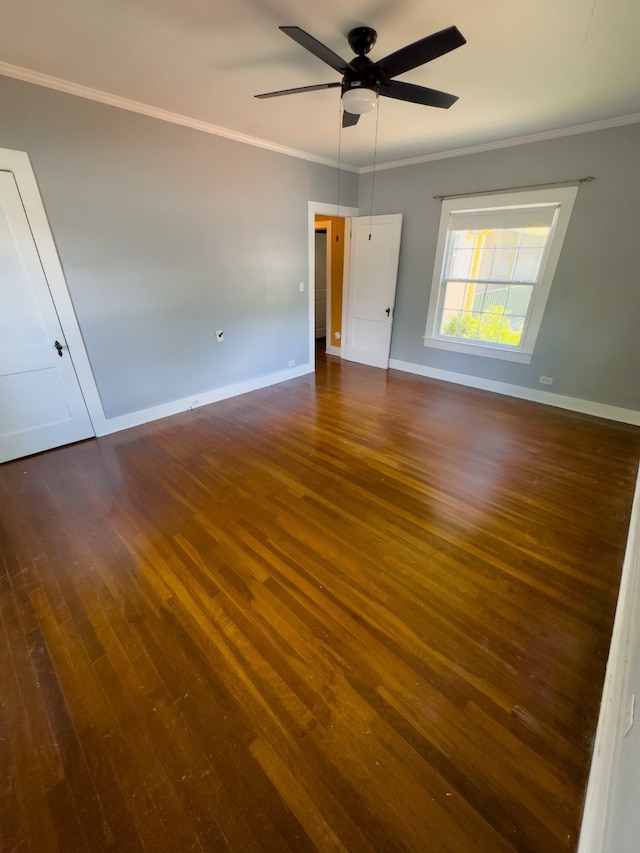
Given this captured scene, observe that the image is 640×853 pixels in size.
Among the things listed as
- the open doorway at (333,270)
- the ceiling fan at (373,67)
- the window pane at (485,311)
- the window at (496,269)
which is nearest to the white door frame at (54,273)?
the ceiling fan at (373,67)

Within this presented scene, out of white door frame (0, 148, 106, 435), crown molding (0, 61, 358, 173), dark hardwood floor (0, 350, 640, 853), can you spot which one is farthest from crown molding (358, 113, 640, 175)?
white door frame (0, 148, 106, 435)

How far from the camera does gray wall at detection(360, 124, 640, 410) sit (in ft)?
10.3

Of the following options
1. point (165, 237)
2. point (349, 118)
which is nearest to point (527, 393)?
point (349, 118)

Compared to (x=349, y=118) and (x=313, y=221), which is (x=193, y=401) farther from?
(x=349, y=118)

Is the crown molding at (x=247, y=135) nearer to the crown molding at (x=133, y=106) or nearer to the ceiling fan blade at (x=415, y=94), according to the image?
the crown molding at (x=133, y=106)

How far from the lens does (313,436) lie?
3.26 meters

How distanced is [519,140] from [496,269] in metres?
1.19

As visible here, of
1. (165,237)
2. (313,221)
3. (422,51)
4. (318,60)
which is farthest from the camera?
(313,221)

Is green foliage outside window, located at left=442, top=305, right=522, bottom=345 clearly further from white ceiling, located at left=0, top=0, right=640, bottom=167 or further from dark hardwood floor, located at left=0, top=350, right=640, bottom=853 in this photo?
dark hardwood floor, located at left=0, top=350, right=640, bottom=853

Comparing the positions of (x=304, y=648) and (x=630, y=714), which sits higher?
(x=630, y=714)

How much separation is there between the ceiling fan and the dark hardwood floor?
2.33 meters

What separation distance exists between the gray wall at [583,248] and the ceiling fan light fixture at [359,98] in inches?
102

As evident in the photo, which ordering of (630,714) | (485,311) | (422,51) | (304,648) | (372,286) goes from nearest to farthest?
(630,714) → (304,648) → (422,51) → (485,311) → (372,286)

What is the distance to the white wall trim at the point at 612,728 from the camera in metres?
0.90
